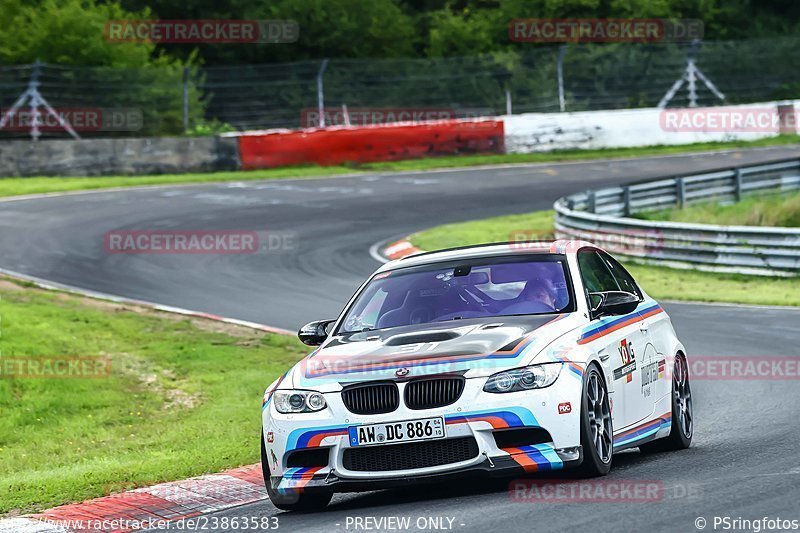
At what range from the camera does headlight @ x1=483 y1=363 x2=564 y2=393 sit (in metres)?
7.52

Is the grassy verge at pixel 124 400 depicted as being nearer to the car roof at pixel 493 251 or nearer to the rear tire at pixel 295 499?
the rear tire at pixel 295 499

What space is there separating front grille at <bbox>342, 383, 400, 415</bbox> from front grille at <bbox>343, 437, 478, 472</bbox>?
202 mm

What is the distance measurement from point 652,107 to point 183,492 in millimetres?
32694

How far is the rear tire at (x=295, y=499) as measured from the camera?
7.87 metres

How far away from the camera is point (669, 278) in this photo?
853 inches

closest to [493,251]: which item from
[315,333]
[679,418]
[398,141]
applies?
[315,333]

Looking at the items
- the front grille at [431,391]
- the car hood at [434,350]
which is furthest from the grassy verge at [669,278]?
the front grille at [431,391]

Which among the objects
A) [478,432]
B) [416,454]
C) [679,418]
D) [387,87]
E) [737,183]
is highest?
[387,87]

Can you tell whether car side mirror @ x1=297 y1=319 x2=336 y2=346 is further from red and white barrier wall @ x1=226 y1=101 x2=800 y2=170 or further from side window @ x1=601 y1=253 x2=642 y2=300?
red and white barrier wall @ x1=226 y1=101 x2=800 y2=170

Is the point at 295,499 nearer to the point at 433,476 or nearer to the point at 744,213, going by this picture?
the point at 433,476

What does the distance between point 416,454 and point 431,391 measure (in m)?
0.34

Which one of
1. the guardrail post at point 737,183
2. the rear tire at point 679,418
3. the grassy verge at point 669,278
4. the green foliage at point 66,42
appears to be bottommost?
the grassy verge at point 669,278

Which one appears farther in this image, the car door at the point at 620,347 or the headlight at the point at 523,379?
the car door at the point at 620,347

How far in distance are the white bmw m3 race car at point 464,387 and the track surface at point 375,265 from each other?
0.24 metres
